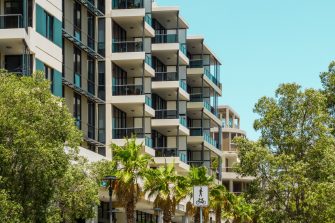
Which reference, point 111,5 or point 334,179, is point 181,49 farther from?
point 334,179

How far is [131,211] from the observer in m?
Answer: 52.6

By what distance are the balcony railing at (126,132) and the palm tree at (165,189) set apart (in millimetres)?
8142

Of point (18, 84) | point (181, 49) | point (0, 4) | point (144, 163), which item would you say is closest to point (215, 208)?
point (181, 49)

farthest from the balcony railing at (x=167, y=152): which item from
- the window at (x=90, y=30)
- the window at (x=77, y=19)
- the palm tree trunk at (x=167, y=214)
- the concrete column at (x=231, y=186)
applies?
the concrete column at (x=231, y=186)

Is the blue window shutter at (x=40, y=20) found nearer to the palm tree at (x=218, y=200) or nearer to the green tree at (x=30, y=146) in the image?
the green tree at (x=30, y=146)

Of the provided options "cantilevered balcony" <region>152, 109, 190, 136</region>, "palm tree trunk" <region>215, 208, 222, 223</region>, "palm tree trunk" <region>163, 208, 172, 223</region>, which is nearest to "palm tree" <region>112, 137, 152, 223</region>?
"palm tree trunk" <region>163, 208, 172, 223</region>

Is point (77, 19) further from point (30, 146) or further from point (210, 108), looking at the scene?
point (210, 108)

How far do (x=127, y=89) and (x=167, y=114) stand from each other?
421 inches

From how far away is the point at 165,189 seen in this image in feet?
196

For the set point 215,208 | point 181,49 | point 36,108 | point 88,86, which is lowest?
point 215,208

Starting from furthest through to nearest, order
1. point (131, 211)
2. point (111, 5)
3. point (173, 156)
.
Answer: point (173, 156) → point (111, 5) → point (131, 211)

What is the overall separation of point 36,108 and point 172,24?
5143 cm

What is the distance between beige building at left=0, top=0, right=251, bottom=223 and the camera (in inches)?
1901

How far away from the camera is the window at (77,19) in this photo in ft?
198
